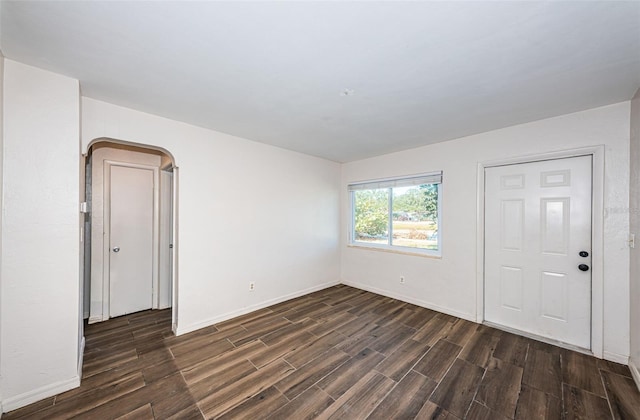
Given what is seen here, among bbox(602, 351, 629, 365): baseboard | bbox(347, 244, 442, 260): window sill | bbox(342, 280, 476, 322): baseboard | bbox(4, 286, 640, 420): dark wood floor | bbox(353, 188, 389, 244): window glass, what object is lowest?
bbox(4, 286, 640, 420): dark wood floor

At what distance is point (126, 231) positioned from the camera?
3316 mm

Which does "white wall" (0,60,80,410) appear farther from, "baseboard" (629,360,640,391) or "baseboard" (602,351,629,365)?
"baseboard" (602,351,629,365)

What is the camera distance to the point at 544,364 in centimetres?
223

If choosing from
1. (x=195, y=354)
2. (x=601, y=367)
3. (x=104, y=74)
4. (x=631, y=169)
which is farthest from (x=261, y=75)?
(x=601, y=367)

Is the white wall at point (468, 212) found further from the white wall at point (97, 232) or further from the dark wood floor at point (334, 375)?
the white wall at point (97, 232)

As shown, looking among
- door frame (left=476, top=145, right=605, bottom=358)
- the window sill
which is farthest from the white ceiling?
the window sill

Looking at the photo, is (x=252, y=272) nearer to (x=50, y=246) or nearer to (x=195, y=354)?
(x=195, y=354)

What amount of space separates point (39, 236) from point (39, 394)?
1.16 metres

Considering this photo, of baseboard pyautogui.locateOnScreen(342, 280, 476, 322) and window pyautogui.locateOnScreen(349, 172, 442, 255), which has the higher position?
window pyautogui.locateOnScreen(349, 172, 442, 255)

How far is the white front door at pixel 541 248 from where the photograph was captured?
2482 millimetres

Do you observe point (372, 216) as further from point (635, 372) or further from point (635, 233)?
point (635, 372)

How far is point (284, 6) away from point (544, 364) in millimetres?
3498

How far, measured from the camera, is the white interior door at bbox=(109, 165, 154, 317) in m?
3.24

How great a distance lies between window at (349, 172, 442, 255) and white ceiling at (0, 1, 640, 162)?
141 centimetres
